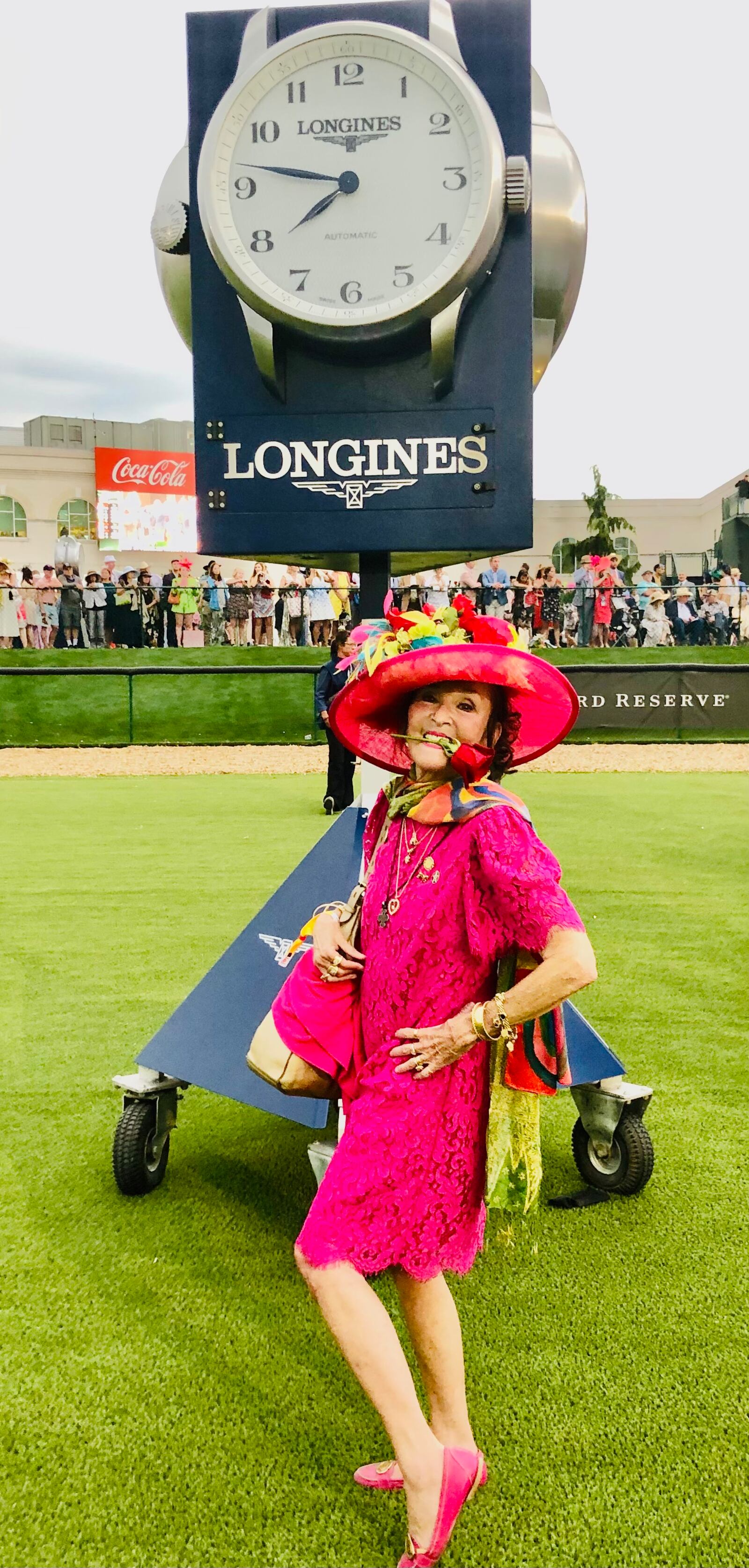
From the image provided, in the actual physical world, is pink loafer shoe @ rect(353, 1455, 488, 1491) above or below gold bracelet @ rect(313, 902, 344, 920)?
below

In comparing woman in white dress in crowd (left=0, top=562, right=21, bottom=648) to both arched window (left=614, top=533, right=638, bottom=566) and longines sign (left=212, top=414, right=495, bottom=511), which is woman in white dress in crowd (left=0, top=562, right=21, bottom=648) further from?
arched window (left=614, top=533, right=638, bottom=566)

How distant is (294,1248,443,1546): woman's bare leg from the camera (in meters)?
1.84

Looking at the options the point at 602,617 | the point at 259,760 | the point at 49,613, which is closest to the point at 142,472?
the point at 49,613

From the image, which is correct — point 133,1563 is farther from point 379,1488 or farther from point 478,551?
point 478,551

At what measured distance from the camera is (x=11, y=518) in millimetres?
39875

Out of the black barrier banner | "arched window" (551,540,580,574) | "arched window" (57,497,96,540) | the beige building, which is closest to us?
the black barrier banner

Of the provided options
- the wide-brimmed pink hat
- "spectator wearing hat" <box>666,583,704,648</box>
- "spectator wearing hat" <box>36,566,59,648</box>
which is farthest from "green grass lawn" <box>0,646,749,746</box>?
the wide-brimmed pink hat

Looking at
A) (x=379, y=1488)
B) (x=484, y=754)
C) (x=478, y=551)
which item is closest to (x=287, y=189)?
(x=478, y=551)

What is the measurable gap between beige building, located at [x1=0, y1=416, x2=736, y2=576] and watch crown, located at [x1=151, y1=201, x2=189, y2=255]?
34.5 m

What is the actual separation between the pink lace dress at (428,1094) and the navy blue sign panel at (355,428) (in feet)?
2.89

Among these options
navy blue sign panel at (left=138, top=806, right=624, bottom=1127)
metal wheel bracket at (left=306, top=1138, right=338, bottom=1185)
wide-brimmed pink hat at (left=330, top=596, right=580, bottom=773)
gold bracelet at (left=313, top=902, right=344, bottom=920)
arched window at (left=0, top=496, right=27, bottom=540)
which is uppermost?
arched window at (left=0, top=496, right=27, bottom=540)

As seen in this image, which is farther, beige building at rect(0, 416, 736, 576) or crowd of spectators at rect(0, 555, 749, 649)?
beige building at rect(0, 416, 736, 576)

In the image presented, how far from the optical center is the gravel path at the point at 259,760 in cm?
1398

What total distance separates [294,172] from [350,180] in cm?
12
